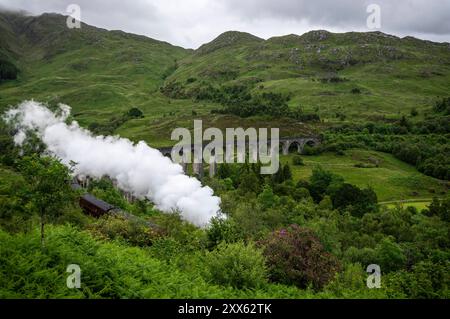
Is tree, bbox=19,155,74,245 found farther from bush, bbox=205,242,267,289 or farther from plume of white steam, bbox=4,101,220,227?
plume of white steam, bbox=4,101,220,227

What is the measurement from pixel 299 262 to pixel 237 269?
22.6ft

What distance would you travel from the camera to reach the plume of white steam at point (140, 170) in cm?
4961

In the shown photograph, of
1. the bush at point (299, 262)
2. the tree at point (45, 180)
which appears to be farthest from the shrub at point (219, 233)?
the tree at point (45, 180)

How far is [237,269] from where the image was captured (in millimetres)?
25438

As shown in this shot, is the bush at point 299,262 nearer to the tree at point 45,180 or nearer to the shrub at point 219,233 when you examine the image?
the shrub at point 219,233

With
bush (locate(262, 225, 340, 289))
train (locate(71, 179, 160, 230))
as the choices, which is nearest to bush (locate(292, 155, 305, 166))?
train (locate(71, 179, 160, 230))

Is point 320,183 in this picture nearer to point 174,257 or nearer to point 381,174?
Answer: point 381,174

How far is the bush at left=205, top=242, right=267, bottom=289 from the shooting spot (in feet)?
82.9

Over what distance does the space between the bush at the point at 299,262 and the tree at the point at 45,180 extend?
14.9 meters

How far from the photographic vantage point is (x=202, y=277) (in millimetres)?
26047

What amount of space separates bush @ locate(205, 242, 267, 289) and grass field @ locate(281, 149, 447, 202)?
8357cm
